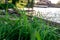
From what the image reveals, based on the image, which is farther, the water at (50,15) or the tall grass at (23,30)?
the water at (50,15)

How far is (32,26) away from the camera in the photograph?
106 inches

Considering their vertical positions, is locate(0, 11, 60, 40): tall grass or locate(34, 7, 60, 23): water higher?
locate(0, 11, 60, 40): tall grass

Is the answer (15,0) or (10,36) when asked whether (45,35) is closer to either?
(10,36)

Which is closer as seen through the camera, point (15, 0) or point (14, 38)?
point (14, 38)

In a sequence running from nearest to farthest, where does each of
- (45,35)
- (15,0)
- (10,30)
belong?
(45,35) → (10,30) → (15,0)

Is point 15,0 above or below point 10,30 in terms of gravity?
below

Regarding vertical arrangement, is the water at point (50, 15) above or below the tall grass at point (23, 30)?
below

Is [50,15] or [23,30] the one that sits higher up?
[23,30]

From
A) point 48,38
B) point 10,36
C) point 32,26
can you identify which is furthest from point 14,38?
point 48,38

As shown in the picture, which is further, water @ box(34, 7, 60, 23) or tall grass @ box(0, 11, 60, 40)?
water @ box(34, 7, 60, 23)

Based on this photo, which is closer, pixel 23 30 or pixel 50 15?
pixel 23 30

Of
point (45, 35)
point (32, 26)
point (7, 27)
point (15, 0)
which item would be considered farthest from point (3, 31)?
point (15, 0)

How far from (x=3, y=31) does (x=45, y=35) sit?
558 mm

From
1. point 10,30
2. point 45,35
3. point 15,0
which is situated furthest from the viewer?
point 15,0
